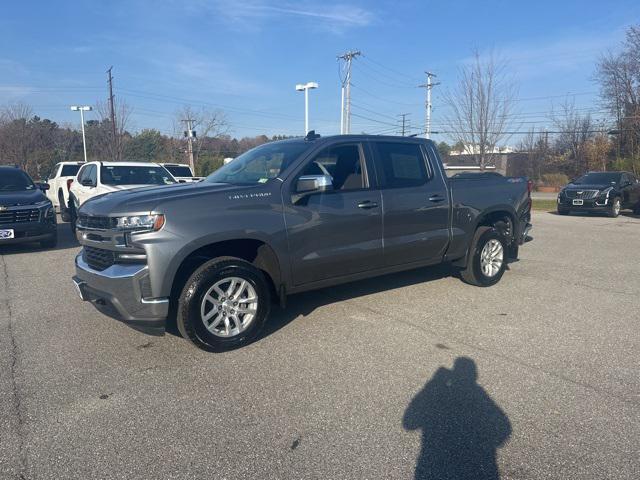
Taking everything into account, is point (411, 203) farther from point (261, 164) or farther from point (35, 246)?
point (35, 246)

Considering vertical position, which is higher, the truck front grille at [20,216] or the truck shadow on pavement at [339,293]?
the truck front grille at [20,216]

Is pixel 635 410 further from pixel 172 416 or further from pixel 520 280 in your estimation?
pixel 520 280

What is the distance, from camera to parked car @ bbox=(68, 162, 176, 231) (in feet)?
34.7

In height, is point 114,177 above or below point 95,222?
above

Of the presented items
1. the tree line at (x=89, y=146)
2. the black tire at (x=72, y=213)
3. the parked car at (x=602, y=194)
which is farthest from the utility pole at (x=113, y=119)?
the parked car at (x=602, y=194)

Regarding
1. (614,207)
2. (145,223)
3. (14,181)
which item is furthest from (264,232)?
(614,207)

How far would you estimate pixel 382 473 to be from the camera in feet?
8.74

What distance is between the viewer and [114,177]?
35.6 feet

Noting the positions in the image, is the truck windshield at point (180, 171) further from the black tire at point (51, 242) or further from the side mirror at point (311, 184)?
the side mirror at point (311, 184)

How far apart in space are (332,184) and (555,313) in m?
2.89

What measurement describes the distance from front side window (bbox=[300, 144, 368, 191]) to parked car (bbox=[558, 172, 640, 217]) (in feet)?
47.9

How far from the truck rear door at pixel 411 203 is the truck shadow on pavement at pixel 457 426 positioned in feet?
6.26

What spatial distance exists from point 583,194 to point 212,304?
1655cm

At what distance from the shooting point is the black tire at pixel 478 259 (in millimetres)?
6434
